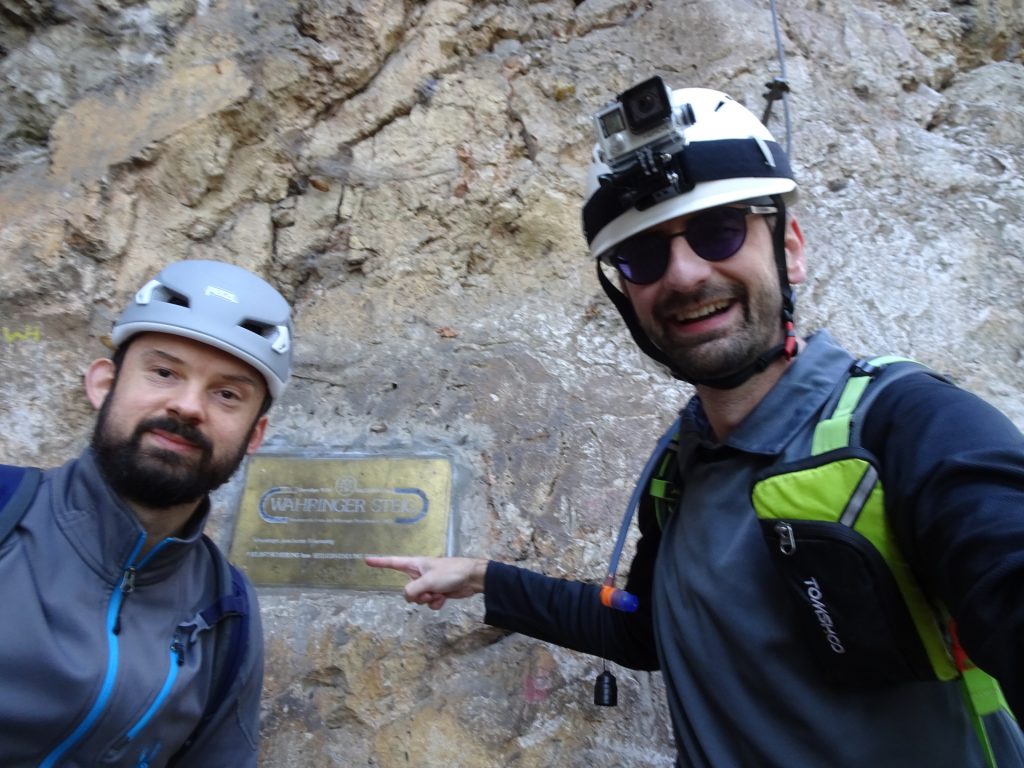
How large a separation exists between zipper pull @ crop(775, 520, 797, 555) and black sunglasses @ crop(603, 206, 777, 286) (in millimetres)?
702

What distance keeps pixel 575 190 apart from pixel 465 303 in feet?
2.80

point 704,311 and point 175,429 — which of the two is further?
point 175,429

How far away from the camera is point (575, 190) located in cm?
370

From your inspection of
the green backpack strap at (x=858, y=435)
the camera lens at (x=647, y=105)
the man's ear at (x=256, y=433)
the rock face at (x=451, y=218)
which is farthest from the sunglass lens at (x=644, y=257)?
the rock face at (x=451, y=218)

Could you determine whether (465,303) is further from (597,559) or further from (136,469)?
(136,469)

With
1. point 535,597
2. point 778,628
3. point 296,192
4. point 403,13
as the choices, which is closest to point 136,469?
point 535,597

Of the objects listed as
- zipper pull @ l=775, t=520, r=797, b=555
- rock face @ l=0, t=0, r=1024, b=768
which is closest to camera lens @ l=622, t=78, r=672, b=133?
zipper pull @ l=775, t=520, r=797, b=555

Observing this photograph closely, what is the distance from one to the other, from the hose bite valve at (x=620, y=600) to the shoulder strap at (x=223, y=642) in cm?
102

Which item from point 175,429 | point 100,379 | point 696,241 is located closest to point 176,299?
point 100,379

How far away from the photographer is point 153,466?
70.3 inches

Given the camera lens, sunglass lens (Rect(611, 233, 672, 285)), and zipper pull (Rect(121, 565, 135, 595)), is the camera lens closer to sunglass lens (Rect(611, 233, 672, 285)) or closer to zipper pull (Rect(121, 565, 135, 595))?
sunglass lens (Rect(611, 233, 672, 285))

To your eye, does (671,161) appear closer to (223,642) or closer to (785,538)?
(785,538)

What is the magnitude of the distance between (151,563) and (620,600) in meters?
1.25

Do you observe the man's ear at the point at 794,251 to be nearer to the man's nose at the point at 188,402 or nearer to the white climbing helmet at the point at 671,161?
the white climbing helmet at the point at 671,161
